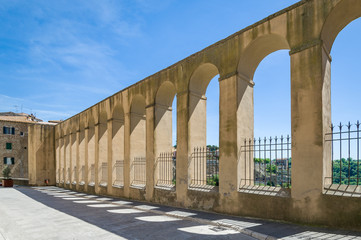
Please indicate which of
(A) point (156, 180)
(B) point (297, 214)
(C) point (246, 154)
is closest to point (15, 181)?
(A) point (156, 180)

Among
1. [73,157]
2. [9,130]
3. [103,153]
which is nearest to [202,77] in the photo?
[103,153]

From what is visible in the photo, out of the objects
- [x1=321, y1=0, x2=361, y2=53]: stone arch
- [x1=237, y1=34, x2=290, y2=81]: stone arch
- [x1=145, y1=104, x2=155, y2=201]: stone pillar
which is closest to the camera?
[x1=321, y1=0, x2=361, y2=53]: stone arch

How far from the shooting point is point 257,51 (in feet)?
28.0

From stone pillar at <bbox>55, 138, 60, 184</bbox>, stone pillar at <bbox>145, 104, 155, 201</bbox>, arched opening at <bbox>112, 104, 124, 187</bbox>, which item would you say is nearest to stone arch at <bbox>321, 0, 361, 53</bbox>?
stone pillar at <bbox>145, 104, 155, 201</bbox>

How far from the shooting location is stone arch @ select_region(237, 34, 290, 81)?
7.91m

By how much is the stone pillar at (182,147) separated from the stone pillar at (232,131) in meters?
1.64

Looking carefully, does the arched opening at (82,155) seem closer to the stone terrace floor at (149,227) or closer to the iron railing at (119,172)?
the iron railing at (119,172)

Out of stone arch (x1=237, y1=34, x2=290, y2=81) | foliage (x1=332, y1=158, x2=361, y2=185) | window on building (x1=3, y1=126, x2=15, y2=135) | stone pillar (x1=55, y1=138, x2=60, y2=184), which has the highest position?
stone arch (x1=237, y1=34, x2=290, y2=81)

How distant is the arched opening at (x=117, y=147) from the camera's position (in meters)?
15.0

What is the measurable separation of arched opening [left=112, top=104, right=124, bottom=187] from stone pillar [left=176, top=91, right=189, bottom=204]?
17.9 ft

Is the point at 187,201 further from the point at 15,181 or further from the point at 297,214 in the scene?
the point at 15,181

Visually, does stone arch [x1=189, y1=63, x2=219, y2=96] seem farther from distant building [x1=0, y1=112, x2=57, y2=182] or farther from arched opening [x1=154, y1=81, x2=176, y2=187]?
distant building [x1=0, y1=112, x2=57, y2=182]

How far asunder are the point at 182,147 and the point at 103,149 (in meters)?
8.03

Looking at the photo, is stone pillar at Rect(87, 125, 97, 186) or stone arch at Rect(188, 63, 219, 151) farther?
stone pillar at Rect(87, 125, 97, 186)
